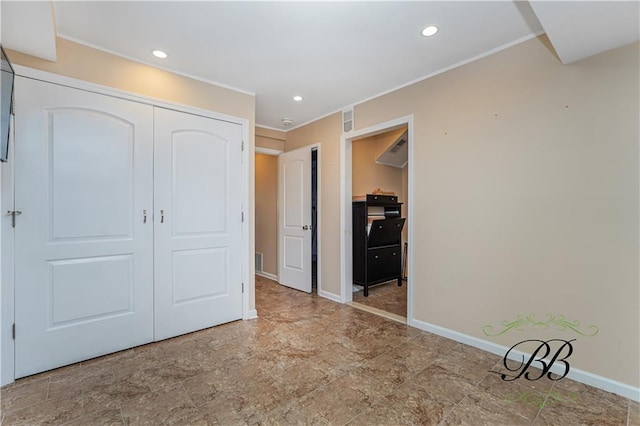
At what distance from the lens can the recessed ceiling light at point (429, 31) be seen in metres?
2.09

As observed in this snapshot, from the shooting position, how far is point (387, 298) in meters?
3.99

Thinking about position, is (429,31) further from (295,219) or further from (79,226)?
(79,226)

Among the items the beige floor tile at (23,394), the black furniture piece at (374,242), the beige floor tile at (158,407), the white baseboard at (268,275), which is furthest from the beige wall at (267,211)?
the beige floor tile at (23,394)

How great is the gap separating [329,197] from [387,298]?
5.19ft

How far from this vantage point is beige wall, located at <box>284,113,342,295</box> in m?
3.87

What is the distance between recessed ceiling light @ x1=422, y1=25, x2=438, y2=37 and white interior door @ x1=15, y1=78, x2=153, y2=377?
2.35 metres

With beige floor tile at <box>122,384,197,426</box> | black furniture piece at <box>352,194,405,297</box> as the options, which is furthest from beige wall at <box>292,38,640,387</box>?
beige floor tile at <box>122,384,197,426</box>

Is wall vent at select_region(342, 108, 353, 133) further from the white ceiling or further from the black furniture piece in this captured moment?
the black furniture piece

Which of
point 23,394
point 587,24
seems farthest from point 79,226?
point 587,24

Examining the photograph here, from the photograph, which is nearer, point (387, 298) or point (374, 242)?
point (387, 298)

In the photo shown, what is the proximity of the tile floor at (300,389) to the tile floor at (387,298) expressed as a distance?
835 mm

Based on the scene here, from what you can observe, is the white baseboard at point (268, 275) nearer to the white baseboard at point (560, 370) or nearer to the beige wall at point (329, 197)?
the beige wall at point (329, 197)

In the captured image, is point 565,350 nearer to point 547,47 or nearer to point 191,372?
point 547,47

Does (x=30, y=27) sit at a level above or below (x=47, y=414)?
above
